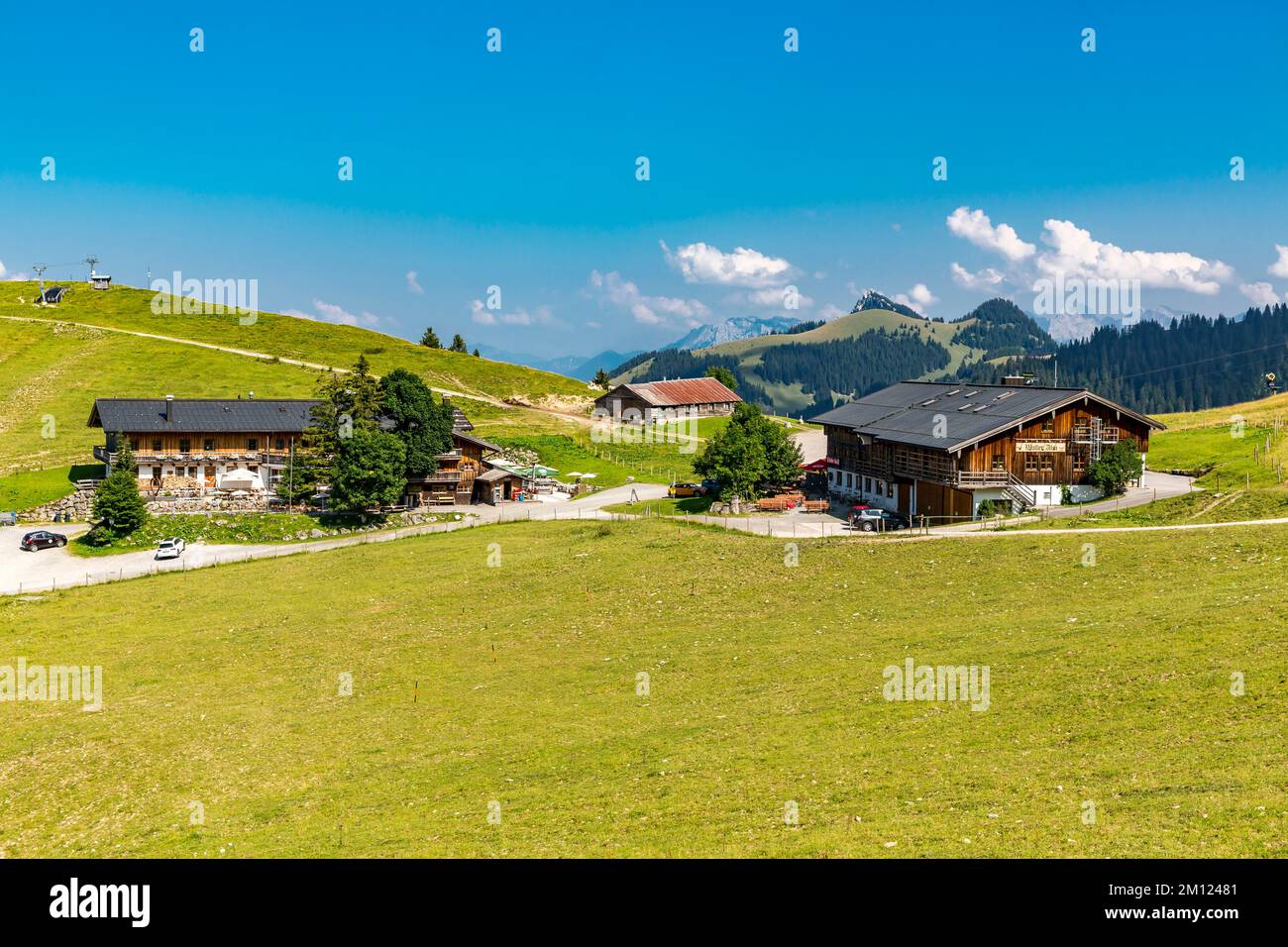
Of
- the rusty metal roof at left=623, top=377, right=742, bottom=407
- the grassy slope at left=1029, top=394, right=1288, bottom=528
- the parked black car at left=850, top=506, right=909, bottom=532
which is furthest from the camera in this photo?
the rusty metal roof at left=623, top=377, right=742, bottom=407

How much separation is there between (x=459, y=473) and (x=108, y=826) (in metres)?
74.2

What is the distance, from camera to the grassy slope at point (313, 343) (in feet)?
552

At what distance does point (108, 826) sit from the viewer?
2619 centimetres

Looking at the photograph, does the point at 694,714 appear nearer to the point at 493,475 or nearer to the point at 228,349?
the point at 493,475

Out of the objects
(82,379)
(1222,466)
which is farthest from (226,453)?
(1222,466)

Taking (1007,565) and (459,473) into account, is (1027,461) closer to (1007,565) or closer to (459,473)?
(1007,565)

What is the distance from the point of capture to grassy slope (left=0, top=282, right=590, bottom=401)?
16812 cm

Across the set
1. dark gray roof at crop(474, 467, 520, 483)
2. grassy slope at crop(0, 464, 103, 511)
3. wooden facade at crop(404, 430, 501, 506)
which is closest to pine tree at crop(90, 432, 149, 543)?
grassy slope at crop(0, 464, 103, 511)

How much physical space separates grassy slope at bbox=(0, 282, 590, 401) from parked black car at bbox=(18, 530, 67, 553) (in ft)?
276

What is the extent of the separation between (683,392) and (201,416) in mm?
80587

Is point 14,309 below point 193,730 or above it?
above

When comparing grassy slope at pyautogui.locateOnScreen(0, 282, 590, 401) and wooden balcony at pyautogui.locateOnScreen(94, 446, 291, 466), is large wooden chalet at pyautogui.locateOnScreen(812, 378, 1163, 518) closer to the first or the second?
wooden balcony at pyautogui.locateOnScreen(94, 446, 291, 466)

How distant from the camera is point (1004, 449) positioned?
75875mm

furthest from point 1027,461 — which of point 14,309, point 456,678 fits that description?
point 14,309
